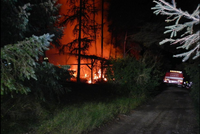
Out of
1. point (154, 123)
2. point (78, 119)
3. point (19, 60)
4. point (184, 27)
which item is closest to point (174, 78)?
point (154, 123)

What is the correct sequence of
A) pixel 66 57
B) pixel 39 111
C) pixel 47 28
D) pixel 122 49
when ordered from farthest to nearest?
pixel 122 49 → pixel 66 57 → pixel 47 28 → pixel 39 111

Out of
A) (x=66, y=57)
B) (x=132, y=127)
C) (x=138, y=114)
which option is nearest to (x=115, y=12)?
(x=66, y=57)

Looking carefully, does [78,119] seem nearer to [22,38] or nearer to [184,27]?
[22,38]

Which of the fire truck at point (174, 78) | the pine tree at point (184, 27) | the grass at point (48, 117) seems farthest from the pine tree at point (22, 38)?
the fire truck at point (174, 78)

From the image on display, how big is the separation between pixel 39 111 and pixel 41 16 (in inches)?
128

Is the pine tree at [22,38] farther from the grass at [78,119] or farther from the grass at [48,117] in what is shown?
the grass at [78,119]

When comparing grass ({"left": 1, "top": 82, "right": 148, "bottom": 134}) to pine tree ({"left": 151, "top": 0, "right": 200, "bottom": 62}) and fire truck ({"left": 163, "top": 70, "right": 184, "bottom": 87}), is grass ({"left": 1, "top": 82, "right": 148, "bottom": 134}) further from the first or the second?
fire truck ({"left": 163, "top": 70, "right": 184, "bottom": 87})

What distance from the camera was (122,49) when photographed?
2620 centimetres

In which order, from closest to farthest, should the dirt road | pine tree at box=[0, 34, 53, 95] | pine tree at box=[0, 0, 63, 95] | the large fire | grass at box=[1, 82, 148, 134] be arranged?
pine tree at box=[0, 34, 53, 95], pine tree at box=[0, 0, 63, 95], grass at box=[1, 82, 148, 134], the dirt road, the large fire

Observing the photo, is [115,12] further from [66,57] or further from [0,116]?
[0,116]

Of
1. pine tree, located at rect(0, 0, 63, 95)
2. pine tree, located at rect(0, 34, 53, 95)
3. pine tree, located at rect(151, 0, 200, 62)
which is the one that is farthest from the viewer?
pine tree, located at rect(0, 0, 63, 95)

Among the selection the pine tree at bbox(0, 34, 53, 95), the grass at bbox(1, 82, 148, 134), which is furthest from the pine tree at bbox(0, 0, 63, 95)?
the grass at bbox(1, 82, 148, 134)

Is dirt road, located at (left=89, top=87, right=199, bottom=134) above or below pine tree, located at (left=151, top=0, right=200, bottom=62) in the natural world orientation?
below

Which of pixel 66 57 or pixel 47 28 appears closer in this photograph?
pixel 47 28
